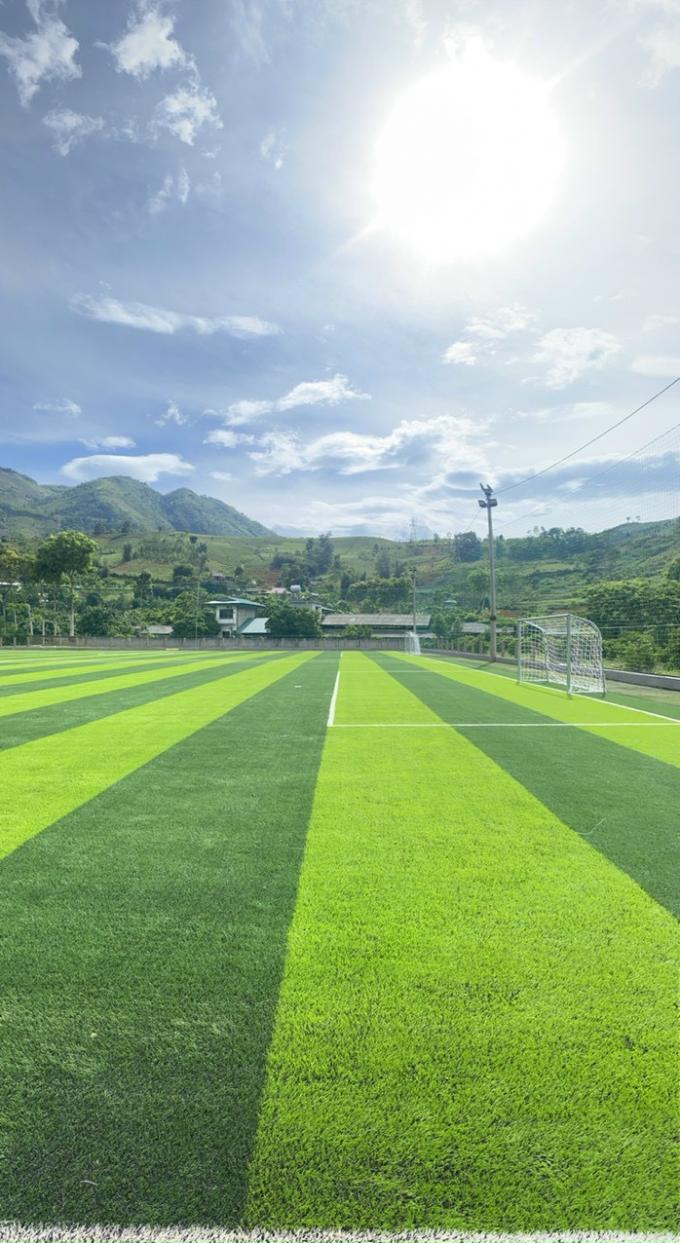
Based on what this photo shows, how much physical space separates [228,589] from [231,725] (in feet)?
395

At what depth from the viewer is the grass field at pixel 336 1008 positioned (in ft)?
5.16

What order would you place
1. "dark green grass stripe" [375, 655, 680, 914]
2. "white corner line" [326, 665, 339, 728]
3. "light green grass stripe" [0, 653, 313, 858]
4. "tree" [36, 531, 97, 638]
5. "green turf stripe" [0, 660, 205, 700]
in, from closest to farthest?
"dark green grass stripe" [375, 655, 680, 914] < "light green grass stripe" [0, 653, 313, 858] < "white corner line" [326, 665, 339, 728] < "green turf stripe" [0, 660, 205, 700] < "tree" [36, 531, 97, 638]

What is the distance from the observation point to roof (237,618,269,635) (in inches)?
3241

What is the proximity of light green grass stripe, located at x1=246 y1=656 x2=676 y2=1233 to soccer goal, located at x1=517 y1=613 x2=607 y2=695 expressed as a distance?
1125 centimetres

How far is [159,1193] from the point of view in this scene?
5.09 feet

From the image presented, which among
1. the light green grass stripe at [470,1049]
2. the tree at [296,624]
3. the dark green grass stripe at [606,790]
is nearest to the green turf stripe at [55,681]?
the dark green grass stripe at [606,790]

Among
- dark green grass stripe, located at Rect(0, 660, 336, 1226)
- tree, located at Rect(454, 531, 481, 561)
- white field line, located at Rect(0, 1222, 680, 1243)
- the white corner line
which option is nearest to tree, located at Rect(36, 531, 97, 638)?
the white corner line

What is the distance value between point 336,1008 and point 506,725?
7082 mm

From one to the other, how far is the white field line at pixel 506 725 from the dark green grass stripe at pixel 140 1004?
403 centimetres

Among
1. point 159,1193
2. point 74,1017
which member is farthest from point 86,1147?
point 74,1017

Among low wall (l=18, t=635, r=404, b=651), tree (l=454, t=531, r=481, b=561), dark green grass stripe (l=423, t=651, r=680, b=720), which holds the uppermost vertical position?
tree (l=454, t=531, r=481, b=561)

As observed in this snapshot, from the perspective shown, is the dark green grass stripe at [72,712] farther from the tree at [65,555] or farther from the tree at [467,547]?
the tree at [467,547]

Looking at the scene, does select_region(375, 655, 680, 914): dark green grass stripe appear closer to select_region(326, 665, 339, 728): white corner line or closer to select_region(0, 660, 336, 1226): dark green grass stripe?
select_region(326, 665, 339, 728): white corner line

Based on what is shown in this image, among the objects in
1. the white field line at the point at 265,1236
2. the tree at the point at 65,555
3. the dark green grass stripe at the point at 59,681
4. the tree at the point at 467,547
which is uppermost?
the tree at the point at 467,547
